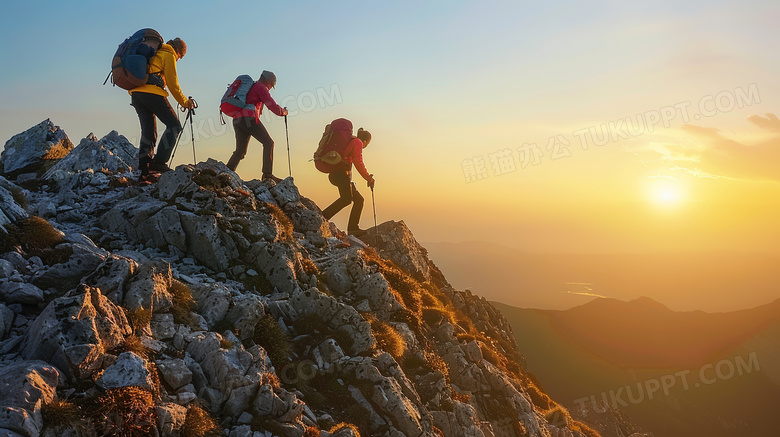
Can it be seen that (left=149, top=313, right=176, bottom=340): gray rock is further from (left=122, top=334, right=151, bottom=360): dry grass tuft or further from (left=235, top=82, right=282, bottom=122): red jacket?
(left=235, top=82, right=282, bottom=122): red jacket

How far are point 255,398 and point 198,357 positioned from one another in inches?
65.2

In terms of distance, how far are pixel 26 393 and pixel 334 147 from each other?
1549 cm

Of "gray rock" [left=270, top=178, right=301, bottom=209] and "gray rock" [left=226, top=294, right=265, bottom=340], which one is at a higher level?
"gray rock" [left=270, top=178, right=301, bottom=209]

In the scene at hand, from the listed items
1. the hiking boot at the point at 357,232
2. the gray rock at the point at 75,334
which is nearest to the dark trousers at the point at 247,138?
the hiking boot at the point at 357,232

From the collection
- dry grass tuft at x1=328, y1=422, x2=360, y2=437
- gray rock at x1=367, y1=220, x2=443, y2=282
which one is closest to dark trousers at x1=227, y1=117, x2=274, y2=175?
gray rock at x1=367, y1=220, x2=443, y2=282

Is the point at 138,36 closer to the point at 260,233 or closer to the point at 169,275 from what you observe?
the point at 260,233

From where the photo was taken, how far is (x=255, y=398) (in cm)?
1025

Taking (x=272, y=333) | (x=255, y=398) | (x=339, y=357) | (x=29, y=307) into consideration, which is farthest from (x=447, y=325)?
(x=29, y=307)

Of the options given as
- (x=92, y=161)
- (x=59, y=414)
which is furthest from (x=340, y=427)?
(x=92, y=161)

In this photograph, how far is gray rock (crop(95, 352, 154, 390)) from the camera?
8695 mm

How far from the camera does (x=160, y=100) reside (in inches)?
669

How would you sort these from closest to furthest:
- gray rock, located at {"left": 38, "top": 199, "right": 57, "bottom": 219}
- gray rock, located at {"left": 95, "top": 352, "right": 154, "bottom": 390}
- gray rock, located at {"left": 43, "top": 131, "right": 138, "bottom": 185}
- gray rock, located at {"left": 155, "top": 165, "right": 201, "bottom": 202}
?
gray rock, located at {"left": 95, "top": 352, "right": 154, "bottom": 390}, gray rock, located at {"left": 38, "top": 199, "right": 57, "bottom": 219}, gray rock, located at {"left": 155, "top": 165, "right": 201, "bottom": 202}, gray rock, located at {"left": 43, "top": 131, "right": 138, "bottom": 185}

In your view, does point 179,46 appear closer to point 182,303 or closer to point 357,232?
point 182,303

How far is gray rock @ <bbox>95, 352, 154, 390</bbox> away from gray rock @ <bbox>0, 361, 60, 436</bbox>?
747 millimetres
